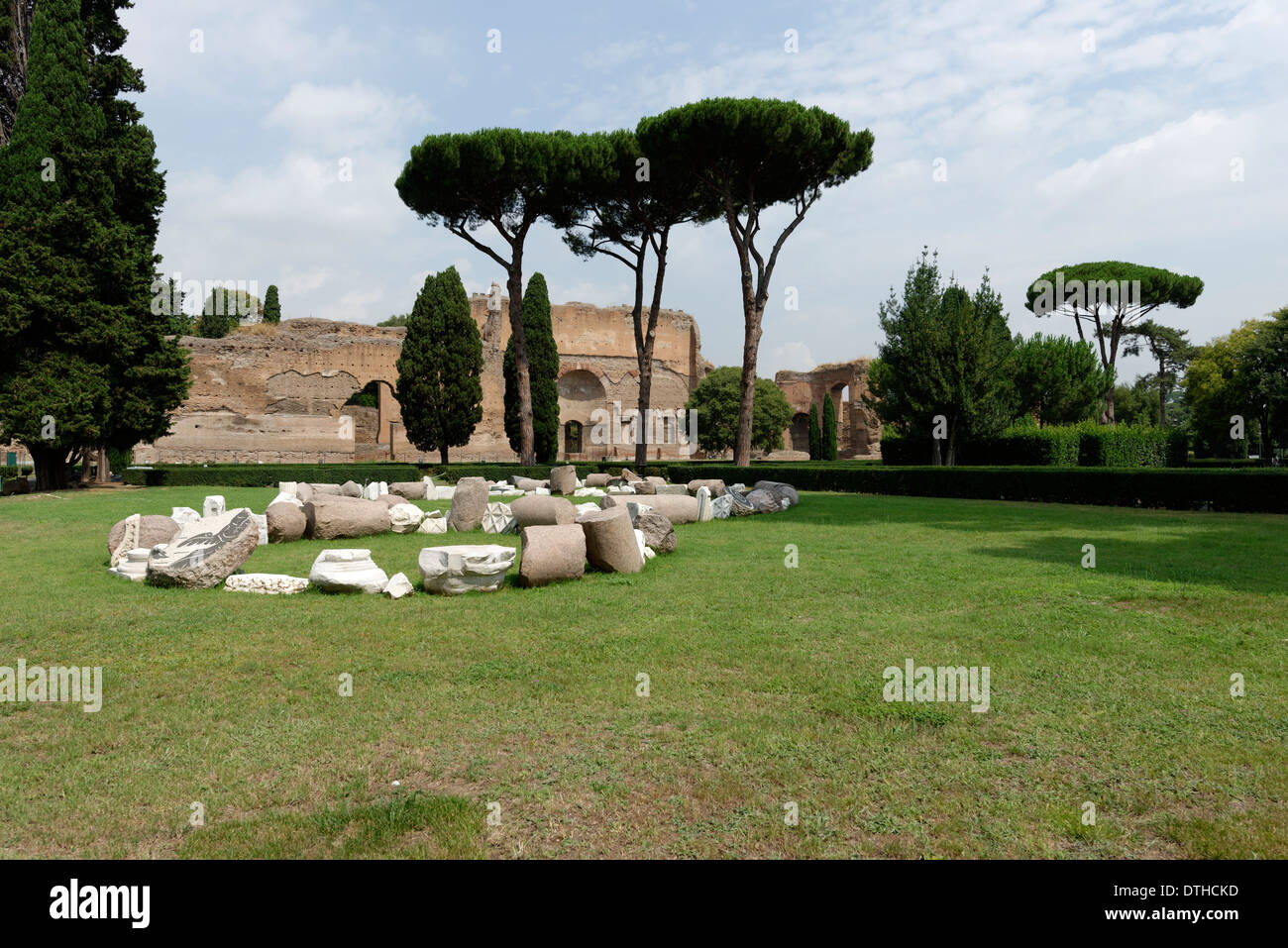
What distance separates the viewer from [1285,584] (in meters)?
5.93

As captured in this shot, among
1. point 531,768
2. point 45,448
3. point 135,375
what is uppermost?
point 135,375

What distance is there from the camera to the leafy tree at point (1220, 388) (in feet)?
97.9

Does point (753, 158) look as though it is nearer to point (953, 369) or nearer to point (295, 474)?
point (953, 369)

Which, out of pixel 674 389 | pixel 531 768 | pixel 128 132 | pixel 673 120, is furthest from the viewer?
pixel 674 389

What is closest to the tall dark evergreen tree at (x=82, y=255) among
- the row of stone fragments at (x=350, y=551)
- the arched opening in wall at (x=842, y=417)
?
the row of stone fragments at (x=350, y=551)

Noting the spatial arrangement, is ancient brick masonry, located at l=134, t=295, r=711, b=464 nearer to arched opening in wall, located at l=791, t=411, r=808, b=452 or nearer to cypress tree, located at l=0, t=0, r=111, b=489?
arched opening in wall, located at l=791, t=411, r=808, b=452

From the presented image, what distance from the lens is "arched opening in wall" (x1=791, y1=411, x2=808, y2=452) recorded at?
48.5 m

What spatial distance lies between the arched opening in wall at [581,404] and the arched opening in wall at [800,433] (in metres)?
13.7

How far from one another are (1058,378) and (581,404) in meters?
24.2

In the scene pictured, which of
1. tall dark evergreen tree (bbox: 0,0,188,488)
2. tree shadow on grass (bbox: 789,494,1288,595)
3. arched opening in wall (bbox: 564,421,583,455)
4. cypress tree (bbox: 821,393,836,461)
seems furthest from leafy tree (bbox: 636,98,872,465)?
arched opening in wall (bbox: 564,421,583,455)

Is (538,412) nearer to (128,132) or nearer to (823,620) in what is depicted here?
(128,132)

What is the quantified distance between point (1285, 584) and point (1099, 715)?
408 cm

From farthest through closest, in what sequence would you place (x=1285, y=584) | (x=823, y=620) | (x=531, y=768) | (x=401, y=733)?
1. (x=1285, y=584)
2. (x=823, y=620)
3. (x=401, y=733)
4. (x=531, y=768)
